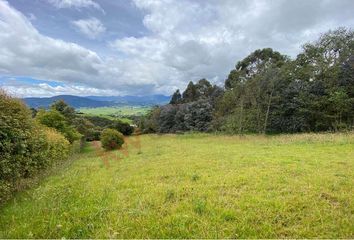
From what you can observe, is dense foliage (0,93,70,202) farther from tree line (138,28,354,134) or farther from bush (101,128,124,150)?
tree line (138,28,354,134)

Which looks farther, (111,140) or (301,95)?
(301,95)

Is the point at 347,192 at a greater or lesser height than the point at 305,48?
lesser

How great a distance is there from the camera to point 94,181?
284 inches

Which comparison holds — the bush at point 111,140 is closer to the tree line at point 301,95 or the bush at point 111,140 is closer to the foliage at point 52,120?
the foliage at point 52,120

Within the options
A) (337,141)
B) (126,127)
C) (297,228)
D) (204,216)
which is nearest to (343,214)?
(297,228)

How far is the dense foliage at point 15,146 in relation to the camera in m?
5.42

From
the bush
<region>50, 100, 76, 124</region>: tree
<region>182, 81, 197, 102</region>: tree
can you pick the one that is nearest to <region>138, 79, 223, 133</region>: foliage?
<region>182, 81, 197, 102</region>: tree

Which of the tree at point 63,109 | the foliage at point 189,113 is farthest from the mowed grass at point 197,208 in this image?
the foliage at point 189,113

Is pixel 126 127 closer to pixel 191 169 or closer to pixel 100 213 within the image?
pixel 191 169

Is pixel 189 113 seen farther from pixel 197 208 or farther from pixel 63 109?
pixel 197 208

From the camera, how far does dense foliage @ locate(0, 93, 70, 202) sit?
5418 millimetres

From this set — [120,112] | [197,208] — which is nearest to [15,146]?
[197,208]

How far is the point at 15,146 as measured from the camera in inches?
236

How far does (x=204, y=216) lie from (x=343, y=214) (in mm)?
2229
